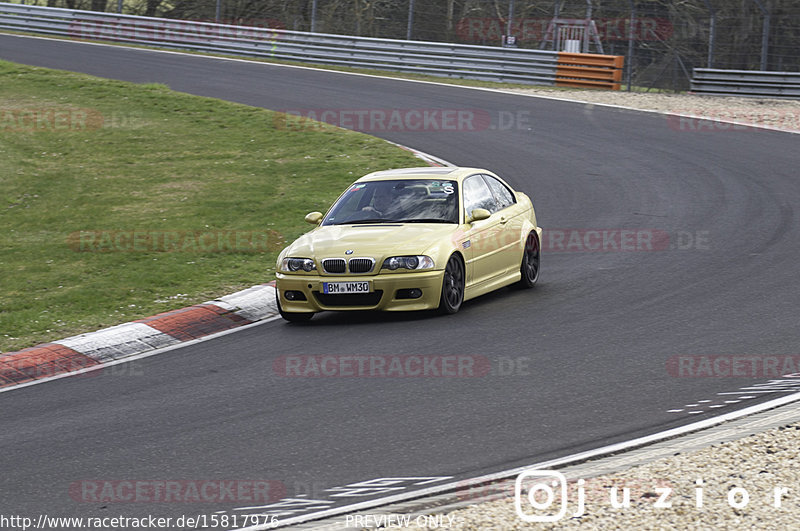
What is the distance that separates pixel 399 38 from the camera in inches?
1417

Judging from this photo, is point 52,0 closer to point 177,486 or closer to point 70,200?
point 70,200

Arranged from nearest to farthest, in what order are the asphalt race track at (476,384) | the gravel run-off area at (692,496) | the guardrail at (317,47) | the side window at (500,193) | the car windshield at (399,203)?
the gravel run-off area at (692,496)
the asphalt race track at (476,384)
the car windshield at (399,203)
the side window at (500,193)
the guardrail at (317,47)

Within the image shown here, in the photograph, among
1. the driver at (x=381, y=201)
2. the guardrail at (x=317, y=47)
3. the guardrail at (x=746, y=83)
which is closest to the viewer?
the driver at (x=381, y=201)

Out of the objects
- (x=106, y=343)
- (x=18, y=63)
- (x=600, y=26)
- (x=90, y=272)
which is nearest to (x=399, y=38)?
(x=600, y=26)

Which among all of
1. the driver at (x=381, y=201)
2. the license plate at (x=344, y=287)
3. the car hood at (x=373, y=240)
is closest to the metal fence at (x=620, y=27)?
the driver at (x=381, y=201)

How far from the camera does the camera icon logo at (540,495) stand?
5.21 meters

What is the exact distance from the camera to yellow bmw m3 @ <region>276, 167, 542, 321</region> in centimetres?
1038

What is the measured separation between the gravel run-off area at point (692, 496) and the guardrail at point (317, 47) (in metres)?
25.7

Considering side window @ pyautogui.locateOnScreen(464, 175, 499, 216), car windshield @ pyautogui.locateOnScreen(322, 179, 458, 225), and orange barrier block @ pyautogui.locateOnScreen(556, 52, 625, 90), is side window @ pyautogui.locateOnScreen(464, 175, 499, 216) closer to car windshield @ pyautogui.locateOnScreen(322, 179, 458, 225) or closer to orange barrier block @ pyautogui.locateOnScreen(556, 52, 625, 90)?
car windshield @ pyautogui.locateOnScreen(322, 179, 458, 225)

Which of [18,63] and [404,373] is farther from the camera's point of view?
[18,63]

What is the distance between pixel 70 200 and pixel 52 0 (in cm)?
3254

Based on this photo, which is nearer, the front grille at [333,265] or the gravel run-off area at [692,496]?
the gravel run-off area at [692,496]

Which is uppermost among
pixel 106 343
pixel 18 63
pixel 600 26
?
pixel 600 26

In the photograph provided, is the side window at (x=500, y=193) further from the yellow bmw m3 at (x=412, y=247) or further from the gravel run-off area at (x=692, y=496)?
the gravel run-off area at (x=692, y=496)
